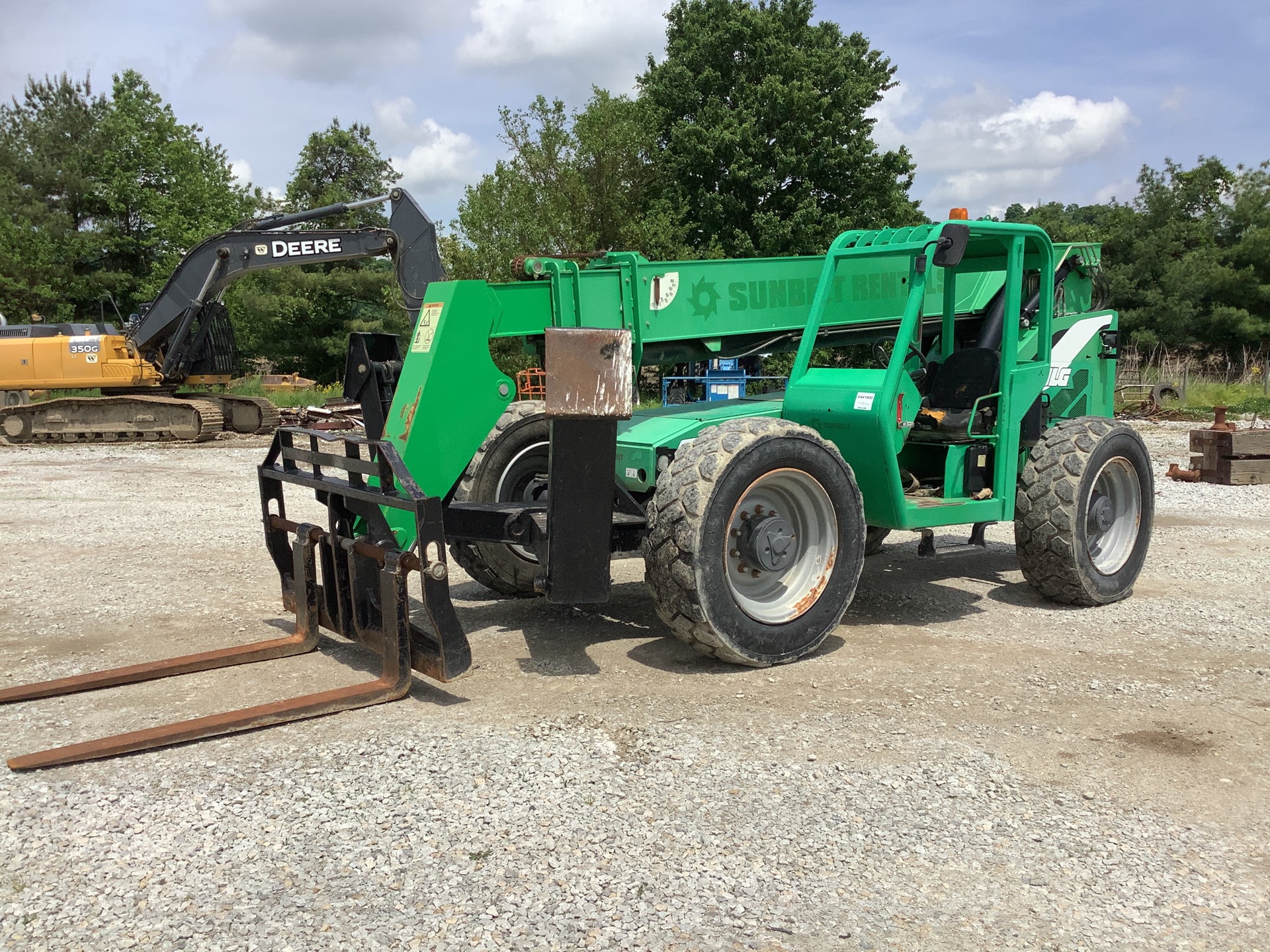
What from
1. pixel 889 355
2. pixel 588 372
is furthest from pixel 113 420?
pixel 588 372

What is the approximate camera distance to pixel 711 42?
3491 centimetres

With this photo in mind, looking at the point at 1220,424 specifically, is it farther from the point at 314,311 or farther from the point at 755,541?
the point at 314,311

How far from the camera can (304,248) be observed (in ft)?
55.2

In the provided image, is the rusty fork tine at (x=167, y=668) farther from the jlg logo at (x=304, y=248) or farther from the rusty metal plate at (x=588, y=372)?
the jlg logo at (x=304, y=248)

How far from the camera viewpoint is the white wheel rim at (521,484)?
A: 6.40m

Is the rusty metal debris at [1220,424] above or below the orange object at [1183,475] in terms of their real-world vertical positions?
above

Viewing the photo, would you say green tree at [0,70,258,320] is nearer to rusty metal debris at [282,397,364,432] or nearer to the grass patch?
the grass patch

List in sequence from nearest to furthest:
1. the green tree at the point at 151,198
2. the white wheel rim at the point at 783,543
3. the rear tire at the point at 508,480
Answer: the white wheel rim at the point at 783,543, the rear tire at the point at 508,480, the green tree at the point at 151,198

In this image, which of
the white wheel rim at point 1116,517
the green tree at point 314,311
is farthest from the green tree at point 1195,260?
the white wheel rim at point 1116,517

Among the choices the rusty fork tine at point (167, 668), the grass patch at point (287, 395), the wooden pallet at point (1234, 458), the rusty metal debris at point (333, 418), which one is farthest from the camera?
the grass patch at point (287, 395)

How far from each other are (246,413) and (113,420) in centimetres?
254

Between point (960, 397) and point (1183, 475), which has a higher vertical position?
point (960, 397)

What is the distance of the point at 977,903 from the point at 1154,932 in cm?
47

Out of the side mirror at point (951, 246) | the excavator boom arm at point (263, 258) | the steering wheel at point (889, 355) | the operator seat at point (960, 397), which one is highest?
the excavator boom arm at point (263, 258)
